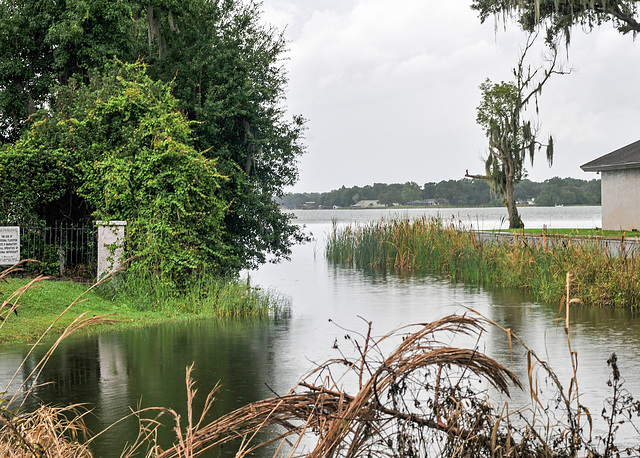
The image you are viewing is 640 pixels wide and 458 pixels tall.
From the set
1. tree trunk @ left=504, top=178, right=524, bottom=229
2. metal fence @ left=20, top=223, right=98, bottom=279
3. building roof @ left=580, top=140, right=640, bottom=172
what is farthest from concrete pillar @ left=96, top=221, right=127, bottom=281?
tree trunk @ left=504, top=178, right=524, bottom=229

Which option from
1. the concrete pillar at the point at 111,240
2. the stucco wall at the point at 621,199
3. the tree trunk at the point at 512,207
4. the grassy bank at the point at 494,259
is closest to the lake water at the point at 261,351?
the grassy bank at the point at 494,259

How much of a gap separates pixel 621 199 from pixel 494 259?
43.9ft

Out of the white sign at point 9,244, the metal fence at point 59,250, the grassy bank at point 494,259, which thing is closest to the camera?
the grassy bank at point 494,259

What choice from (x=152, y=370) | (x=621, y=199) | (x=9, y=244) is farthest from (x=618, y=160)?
(x=152, y=370)

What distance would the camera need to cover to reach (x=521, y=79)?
124 feet

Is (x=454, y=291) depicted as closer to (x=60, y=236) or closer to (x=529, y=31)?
(x=60, y=236)

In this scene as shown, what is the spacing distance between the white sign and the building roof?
985 inches

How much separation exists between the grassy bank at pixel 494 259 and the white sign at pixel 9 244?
12.3 meters

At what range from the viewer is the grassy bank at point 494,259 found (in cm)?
1530

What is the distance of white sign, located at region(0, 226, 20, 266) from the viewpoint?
16.4 m

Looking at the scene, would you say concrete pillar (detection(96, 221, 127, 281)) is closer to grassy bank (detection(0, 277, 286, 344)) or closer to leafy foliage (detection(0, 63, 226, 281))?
leafy foliage (detection(0, 63, 226, 281))

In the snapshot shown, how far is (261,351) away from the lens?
426 inches

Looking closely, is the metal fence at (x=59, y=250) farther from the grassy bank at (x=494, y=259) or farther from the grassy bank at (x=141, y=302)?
the grassy bank at (x=494, y=259)

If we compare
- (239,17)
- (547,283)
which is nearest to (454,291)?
(547,283)
